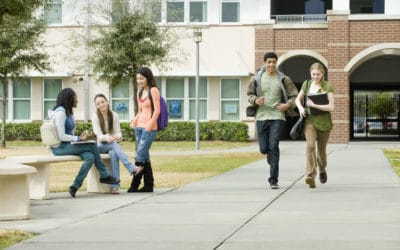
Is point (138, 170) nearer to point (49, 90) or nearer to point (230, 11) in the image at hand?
point (230, 11)

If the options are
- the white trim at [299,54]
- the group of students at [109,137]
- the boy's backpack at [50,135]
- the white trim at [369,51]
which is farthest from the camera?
the white trim at [299,54]

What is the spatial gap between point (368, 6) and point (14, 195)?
117 ft

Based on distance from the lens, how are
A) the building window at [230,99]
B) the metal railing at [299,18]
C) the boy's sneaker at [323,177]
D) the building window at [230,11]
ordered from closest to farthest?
the boy's sneaker at [323,177], the metal railing at [299,18], the building window at [230,11], the building window at [230,99]

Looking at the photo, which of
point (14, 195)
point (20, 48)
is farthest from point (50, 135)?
point (20, 48)

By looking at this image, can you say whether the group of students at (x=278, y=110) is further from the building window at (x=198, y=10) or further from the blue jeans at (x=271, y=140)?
the building window at (x=198, y=10)

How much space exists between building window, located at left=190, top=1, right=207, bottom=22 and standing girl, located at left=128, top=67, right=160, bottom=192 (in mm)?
26033

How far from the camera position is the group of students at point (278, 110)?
41.8 ft

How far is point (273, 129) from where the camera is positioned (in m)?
12.7

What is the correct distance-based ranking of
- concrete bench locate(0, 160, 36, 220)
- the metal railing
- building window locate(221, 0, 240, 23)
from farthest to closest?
building window locate(221, 0, 240, 23) → the metal railing → concrete bench locate(0, 160, 36, 220)

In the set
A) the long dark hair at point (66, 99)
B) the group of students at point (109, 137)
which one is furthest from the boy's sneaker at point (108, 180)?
the long dark hair at point (66, 99)

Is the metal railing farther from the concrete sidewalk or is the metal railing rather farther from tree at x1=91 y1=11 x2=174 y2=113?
the concrete sidewalk

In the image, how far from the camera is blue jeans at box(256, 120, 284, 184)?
1275 centimetres

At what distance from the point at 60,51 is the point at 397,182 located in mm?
26874

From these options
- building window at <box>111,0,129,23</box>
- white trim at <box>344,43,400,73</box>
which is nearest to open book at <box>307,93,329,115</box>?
building window at <box>111,0,129,23</box>
